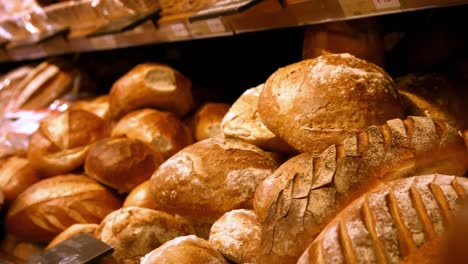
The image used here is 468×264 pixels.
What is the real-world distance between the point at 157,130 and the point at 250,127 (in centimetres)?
58

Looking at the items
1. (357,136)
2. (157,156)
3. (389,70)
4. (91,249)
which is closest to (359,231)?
(357,136)

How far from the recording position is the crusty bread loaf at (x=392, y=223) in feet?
2.35

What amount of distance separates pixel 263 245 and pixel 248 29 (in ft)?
2.64

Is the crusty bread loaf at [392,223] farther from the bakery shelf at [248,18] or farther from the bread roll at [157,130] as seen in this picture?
the bread roll at [157,130]

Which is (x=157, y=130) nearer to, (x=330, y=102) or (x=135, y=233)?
(x=135, y=233)

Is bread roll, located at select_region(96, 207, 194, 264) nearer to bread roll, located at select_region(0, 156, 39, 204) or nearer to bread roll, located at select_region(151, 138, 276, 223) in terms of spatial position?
bread roll, located at select_region(151, 138, 276, 223)

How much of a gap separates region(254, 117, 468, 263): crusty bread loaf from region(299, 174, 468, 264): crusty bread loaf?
73mm

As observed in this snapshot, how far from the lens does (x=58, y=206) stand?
5.65ft

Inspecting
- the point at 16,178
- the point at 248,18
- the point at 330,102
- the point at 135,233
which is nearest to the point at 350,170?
the point at 330,102

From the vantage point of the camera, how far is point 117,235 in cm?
133

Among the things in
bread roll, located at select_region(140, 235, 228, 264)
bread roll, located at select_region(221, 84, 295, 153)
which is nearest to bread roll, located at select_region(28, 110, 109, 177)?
bread roll, located at select_region(221, 84, 295, 153)

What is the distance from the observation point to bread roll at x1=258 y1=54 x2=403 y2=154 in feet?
3.60

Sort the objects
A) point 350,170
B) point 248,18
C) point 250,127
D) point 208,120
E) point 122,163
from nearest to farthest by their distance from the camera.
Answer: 1. point 350,170
2. point 250,127
3. point 248,18
4. point 122,163
5. point 208,120

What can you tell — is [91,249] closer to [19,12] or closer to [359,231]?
[359,231]
